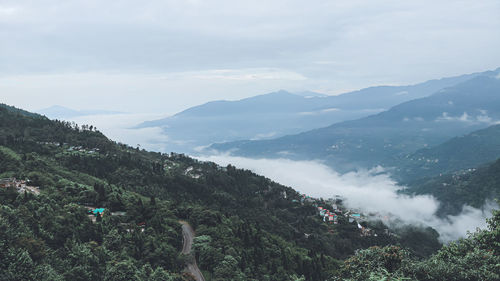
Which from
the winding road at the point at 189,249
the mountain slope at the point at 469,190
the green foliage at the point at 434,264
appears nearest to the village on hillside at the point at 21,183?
the winding road at the point at 189,249

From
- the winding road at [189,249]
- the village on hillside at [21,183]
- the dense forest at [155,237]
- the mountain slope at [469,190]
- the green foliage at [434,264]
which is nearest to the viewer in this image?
the green foliage at [434,264]

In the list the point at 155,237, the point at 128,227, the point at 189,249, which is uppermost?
the point at 128,227

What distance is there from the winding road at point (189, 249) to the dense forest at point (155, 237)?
574mm

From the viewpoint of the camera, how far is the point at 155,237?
2653 centimetres

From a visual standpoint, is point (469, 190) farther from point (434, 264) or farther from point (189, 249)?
point (434, 264)

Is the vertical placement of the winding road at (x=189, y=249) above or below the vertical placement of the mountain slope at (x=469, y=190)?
above

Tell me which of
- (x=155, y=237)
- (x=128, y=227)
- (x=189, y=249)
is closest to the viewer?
(x=155, y=237)

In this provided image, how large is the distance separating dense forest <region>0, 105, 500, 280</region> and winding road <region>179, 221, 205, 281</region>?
574mm

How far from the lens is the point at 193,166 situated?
297 ft

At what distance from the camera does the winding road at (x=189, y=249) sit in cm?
2590

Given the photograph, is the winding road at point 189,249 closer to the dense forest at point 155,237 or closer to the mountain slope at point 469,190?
the dense forest at point 155,237

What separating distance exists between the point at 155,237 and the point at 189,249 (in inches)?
182

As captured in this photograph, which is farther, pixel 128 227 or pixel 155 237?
pixel 128 227

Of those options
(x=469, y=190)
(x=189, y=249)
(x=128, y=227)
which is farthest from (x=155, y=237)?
(x=469, y=190)
